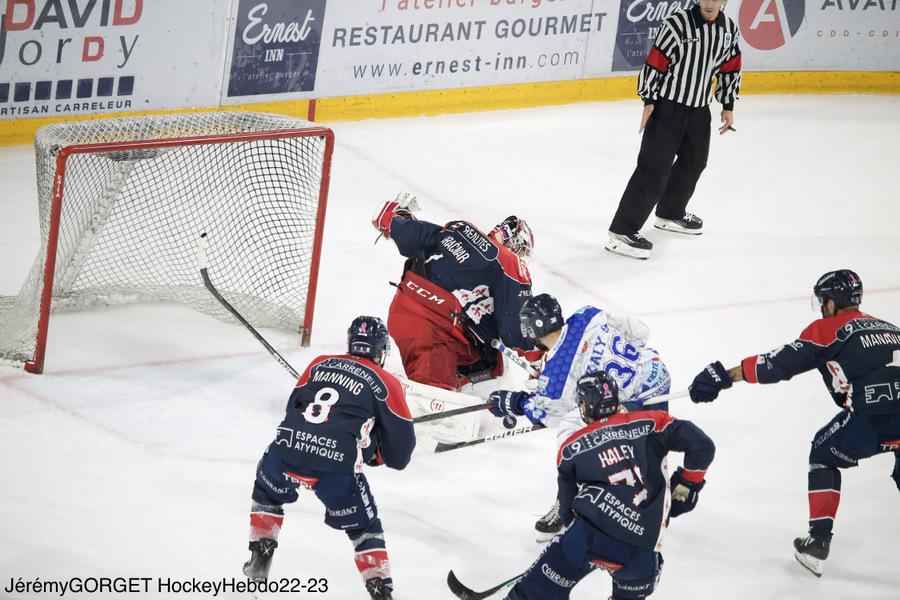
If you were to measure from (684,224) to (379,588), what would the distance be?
423 centimetres

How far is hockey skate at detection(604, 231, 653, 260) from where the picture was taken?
6809 millimetres

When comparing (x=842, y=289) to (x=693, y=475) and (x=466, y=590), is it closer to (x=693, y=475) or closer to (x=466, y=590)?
(x=693, y=475)

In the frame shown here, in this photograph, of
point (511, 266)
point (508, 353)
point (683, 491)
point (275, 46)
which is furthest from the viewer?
point (275, 46)

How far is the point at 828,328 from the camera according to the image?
13.4ft

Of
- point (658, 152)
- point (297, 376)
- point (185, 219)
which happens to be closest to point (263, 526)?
point (297, 376)

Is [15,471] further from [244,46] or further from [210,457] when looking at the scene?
[244,46]

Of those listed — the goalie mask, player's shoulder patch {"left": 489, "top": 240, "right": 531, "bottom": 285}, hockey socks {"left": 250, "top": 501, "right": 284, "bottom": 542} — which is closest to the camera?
hockey socks {"left": 250, "top": 501, "right": 284, "bottom": 542}

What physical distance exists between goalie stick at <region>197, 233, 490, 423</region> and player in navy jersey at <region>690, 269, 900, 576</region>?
0.92m

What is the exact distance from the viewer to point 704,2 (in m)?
6.59

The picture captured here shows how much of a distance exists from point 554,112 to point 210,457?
16.2 ft

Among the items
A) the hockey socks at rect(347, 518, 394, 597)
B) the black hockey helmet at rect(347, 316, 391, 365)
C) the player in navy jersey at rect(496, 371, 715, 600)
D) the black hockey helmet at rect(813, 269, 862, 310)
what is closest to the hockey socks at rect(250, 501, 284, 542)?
the hockey socks at rect(347, 518, 394, 597)

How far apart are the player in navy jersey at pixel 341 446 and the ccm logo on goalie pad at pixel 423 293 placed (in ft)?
3.86

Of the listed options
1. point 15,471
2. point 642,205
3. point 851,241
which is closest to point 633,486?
point 15,471

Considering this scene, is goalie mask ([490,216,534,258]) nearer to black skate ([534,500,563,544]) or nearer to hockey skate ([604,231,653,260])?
black skate ([534,500,563,544])
